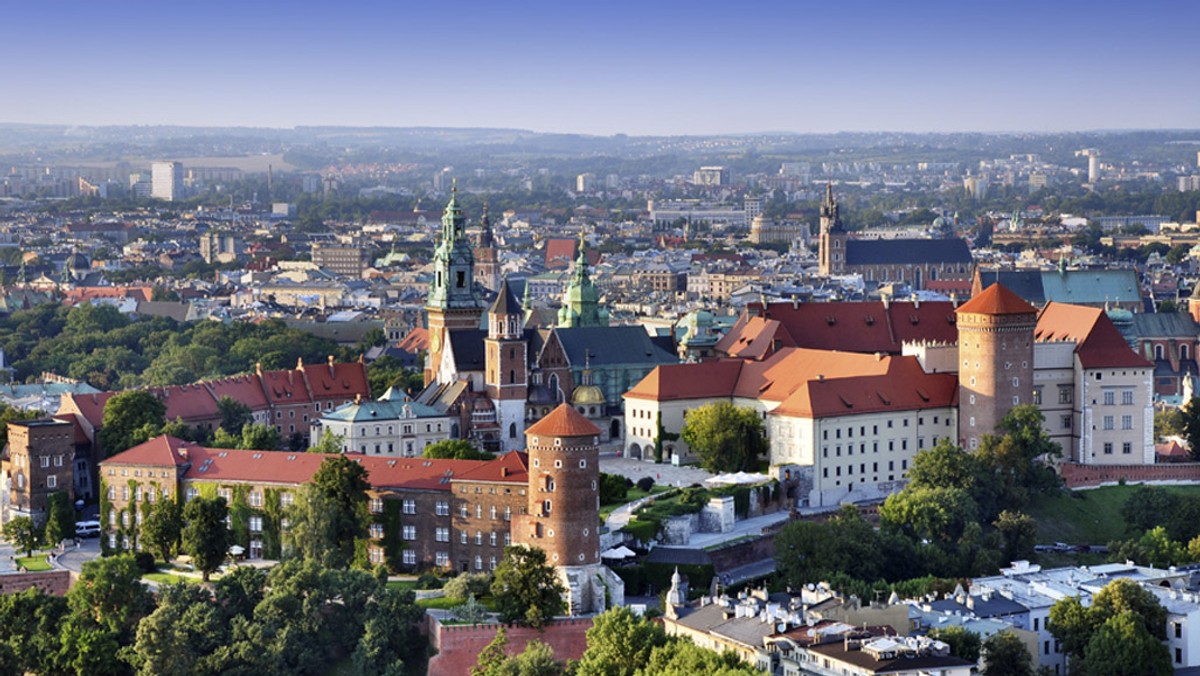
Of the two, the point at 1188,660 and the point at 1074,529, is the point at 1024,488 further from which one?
the point at 1188,660

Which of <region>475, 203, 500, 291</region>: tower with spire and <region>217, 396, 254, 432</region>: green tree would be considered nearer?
<region>217, 396, 254, 432</region>: green tree

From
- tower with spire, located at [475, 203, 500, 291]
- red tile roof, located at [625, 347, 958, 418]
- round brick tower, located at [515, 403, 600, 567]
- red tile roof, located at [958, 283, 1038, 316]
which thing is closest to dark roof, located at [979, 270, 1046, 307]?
tower with spire, located at [475, 203, 500, 291]

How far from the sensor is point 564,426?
230 ft

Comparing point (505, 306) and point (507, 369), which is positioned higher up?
point (505, 306)

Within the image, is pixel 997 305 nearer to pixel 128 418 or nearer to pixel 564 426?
pixel 564 426

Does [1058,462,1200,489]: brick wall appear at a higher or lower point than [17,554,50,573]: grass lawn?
higher

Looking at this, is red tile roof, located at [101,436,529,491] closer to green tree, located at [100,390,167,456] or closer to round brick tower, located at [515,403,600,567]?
round brick tower, located at [515,403,600,567]

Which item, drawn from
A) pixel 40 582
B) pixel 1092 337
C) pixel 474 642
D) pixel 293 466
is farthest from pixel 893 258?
pixel 474 642

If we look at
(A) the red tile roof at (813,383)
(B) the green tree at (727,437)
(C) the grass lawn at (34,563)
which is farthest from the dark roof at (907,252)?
(C) the grass lawn at (34,563)

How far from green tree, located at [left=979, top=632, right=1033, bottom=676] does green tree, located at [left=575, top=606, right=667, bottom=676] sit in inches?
321

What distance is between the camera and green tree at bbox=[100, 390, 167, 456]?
83250 millimetres

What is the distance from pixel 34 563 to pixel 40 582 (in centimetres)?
226

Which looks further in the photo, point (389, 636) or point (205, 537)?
point (205, 537)

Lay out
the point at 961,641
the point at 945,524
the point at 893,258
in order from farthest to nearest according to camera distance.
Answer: the point at 893,258
the point at 945,524
the point at 961,641
